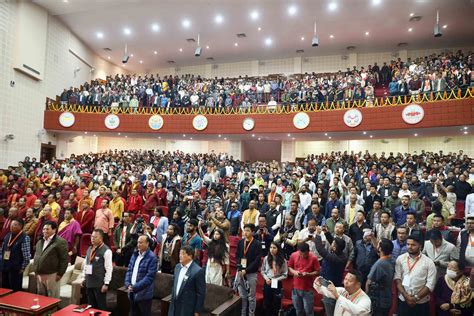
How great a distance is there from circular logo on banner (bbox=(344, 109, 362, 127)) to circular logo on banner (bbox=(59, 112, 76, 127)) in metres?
13.5

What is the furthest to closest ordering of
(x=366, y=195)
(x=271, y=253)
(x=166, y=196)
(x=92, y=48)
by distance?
(x=92, y=48) → (x=166, y=196) → (x=366, y=195) → (x=271, y=253)

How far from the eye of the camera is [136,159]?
47.5ft

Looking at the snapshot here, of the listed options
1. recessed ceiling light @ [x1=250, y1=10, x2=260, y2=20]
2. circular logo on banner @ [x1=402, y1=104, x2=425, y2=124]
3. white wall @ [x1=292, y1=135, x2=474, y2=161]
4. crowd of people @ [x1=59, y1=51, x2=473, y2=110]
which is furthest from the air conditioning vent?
recessed ceiling light @ [x1=250, y1=10, x2=260, y2=20]

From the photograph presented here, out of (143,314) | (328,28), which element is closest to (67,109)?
(328,28)

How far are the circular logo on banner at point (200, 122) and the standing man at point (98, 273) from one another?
1232 centimetres

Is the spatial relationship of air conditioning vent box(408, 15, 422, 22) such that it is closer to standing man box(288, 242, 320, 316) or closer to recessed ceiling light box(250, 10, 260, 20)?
recessed ceiling light box(250, 10, 260, 20)

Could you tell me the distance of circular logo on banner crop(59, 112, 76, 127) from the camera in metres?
16.0

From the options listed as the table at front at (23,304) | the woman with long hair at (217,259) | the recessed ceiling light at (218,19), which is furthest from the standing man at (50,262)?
the recessed ceiling light at (218,19)

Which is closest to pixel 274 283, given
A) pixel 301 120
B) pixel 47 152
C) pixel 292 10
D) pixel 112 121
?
pixel 301 120

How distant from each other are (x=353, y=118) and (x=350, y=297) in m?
11.8

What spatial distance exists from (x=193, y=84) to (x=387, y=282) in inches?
614

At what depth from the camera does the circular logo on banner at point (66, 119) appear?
16.0 meters

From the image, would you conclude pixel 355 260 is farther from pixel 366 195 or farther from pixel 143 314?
pixel 366 195

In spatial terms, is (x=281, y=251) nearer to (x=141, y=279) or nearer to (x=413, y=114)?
(x=141, y=279)
